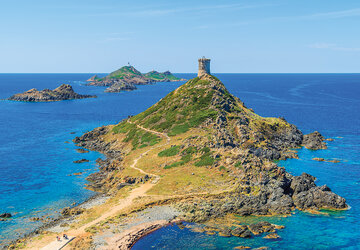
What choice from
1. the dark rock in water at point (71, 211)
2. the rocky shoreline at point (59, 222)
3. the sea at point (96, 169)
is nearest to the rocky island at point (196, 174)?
the dark rock in water at point (71, 211)

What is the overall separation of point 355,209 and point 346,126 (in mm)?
100108

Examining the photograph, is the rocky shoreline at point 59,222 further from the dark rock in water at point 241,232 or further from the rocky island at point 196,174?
the dark rock in water at point 241,232

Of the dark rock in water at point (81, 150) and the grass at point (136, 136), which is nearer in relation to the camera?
the grass at point (136, 136)

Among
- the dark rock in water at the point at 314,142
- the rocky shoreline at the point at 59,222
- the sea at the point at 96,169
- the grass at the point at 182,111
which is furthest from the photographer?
the dark rock in water at the point at 314,142

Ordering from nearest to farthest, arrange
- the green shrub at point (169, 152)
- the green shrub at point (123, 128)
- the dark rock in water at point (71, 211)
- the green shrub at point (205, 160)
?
1. the dark rock in water at point (71, 211)
2. the green shrub at point (205, 160)
3. the green shrub at point (169, 152)
4. the green shrub at point (123, 128)

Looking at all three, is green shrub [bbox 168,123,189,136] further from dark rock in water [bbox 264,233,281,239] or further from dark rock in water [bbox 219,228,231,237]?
dark rock in water [bbox 264,233,281,239]

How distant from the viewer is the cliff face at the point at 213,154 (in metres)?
70.6

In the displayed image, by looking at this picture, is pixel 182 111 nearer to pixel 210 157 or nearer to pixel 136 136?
pixel 136 136

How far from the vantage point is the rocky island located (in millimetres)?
62125

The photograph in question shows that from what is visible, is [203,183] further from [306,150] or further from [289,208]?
[306,150]

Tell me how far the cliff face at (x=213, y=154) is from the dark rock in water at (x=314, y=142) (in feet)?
2.27

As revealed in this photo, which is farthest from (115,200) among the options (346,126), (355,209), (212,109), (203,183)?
(346,126)

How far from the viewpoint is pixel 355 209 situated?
228ft

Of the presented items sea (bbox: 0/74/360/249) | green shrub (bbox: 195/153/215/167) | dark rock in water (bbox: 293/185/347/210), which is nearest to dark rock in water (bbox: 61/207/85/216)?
sea (bbox: 0/74/360/249)
